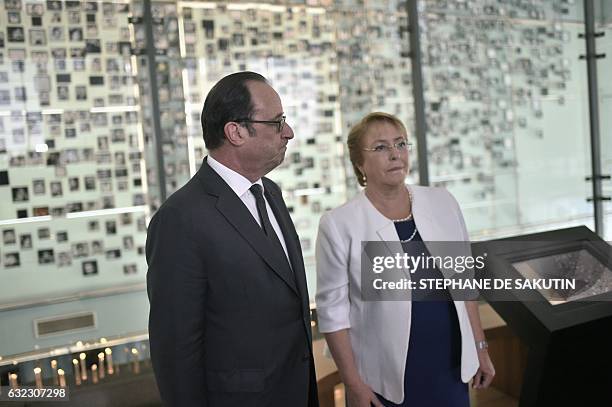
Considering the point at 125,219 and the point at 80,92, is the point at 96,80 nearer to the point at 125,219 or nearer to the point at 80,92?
the point at 80,92

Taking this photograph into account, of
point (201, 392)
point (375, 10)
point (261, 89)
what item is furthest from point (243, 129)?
point (375, 10)

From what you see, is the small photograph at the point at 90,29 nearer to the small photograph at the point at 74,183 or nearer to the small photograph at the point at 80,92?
the small photograph at the point at 80,92

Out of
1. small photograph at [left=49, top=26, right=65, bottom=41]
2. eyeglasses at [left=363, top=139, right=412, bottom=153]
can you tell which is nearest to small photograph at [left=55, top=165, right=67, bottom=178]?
small photograph at [left=49, top=26, right=65, bottom=41]

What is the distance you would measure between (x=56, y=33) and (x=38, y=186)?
0.98 m

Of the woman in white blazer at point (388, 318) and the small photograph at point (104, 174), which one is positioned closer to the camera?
the woman in white blazer at point (388, 318)

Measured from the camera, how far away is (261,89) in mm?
1874

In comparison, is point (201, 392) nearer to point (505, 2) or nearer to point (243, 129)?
point (243, 129)

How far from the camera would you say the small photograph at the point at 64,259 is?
13.5ft

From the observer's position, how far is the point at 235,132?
185 cm

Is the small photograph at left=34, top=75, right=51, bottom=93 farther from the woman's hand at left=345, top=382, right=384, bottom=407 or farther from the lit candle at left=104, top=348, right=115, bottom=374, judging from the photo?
the woman's hand at left=345, top=382, right=384, bottom=407

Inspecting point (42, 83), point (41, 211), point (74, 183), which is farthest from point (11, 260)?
point (42, 83)

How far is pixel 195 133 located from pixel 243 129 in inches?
108

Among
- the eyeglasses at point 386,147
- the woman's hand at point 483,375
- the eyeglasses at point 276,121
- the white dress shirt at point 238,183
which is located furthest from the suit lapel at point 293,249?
the woman's hand at point 483,375

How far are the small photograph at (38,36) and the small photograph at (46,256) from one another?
131cm
